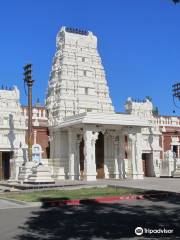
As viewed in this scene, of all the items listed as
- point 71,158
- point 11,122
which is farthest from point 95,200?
point 11,122

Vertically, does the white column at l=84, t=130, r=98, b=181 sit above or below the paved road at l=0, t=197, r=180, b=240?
above

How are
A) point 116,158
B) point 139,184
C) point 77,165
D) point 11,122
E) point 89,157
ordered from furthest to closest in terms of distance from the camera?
point 116,158
point 11,122
point 77,165
point 89,157
point 139,184

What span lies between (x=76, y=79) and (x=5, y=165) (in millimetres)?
10887

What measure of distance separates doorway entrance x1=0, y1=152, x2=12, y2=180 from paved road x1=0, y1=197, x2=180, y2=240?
22.3 meters

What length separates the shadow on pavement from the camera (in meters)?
10.9

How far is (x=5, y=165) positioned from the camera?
39562 mm

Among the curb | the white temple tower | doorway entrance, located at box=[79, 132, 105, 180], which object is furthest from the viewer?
the white temple tower

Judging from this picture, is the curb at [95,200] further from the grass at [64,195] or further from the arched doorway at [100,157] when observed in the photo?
the arched doorway at [100,157]

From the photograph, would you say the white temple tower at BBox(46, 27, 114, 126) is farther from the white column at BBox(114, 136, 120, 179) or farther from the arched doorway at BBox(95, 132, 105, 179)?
the white column at BBox(114, 136, 120, 179)

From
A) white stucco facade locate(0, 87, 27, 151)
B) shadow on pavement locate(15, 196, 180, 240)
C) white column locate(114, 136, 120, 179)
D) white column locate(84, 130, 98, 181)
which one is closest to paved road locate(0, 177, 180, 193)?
white column locate(84, 130, 98, 181)

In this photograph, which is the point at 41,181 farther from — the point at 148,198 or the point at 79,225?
the point at 79,225

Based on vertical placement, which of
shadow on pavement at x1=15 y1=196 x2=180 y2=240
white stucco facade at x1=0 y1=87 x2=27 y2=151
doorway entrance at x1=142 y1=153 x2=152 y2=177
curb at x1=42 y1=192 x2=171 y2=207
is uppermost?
white stucco facade at x1=0 y1=87 x2=27 y2=151

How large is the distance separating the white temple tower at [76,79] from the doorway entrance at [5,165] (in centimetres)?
509

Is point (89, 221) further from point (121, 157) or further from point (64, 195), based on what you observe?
point (121, 157)
